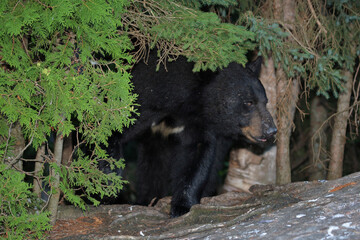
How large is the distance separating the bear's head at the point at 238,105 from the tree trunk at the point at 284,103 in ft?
2.39

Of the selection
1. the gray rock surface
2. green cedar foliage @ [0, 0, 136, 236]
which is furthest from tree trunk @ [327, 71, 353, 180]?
green cedar foliage @ [0, 0, 136, 236]

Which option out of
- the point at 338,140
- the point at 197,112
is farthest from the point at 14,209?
the point at 338,140

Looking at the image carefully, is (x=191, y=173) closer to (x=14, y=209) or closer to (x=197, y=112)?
(x=197, y=112)

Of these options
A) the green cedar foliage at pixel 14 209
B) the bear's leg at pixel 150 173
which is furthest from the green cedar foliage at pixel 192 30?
the bear's leg at pixel 150 173

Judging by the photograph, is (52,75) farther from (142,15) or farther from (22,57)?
(142,15)

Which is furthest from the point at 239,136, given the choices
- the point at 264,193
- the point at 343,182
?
the point at 343,182

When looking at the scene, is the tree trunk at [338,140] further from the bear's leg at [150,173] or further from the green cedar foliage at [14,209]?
the green cedar foliage at [14,209]

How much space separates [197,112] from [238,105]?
1.63ft

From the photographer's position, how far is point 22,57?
3607 mm

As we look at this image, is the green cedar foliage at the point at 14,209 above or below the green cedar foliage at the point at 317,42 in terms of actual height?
below

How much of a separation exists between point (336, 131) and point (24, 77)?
4883 millimetres

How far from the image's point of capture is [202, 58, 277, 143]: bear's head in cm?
521

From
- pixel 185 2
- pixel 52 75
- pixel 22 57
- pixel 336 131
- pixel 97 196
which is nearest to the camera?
pixel 52 75

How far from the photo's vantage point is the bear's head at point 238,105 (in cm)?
521
